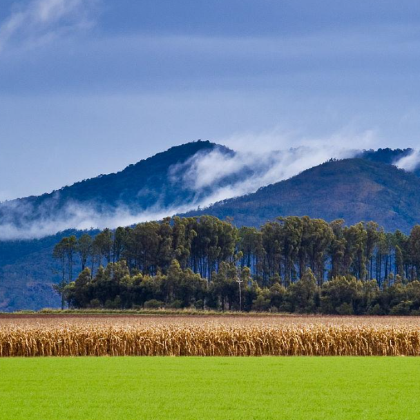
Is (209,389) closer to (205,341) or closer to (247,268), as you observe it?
(205,341)

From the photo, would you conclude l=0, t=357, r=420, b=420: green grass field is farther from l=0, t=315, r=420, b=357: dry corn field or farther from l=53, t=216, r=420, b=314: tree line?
l=53, t=216, r=420, b=314: tree line

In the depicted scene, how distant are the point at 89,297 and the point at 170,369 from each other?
258 ft

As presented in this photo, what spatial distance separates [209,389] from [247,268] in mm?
79910

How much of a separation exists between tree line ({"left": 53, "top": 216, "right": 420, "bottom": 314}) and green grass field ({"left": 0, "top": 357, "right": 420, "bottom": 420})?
5954 cm

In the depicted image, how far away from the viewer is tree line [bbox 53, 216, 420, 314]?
9156 centimetres

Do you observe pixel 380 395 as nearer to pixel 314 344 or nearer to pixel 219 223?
pixel 314 344

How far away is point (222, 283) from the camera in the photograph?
327 feet

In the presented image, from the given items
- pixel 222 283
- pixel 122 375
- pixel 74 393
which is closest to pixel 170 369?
pixel 122 375

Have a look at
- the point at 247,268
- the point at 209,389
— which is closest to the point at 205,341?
the point at 209,389

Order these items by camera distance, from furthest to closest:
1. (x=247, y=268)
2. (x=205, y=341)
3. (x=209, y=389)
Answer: (x=247, y=268), (x=205, y=341), (x=209, y=389)

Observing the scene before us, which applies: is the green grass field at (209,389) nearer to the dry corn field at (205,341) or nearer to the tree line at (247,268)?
the dry corn field at (205,341)

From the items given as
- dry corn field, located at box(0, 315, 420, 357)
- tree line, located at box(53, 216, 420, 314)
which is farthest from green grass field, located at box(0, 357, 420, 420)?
tree line, located at box(53, 216, 420, 314)

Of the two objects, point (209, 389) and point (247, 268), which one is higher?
point (247, 268)

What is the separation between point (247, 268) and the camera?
10081 centimetres
